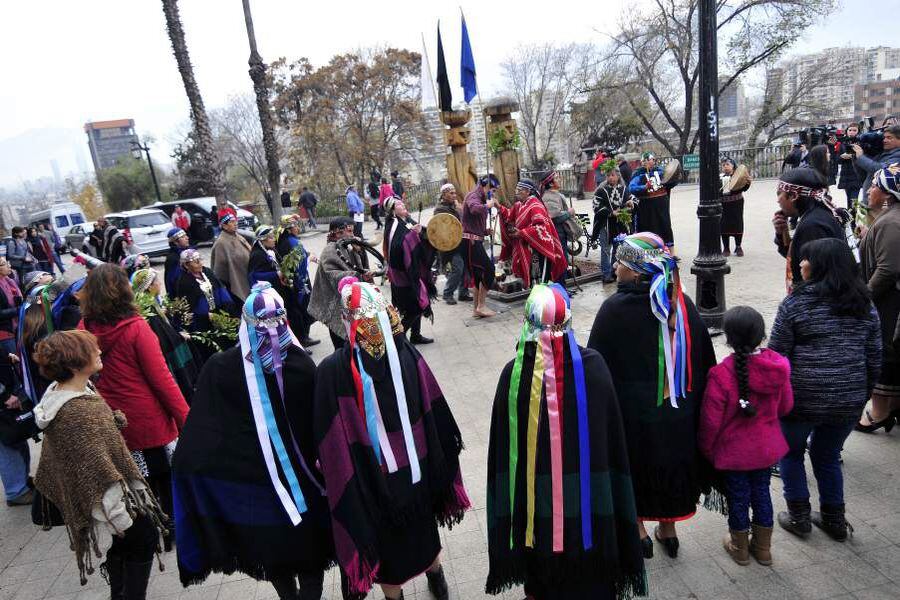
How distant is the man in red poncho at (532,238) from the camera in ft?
24.3

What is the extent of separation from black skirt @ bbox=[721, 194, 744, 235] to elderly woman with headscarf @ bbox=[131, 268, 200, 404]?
8614 millimetres

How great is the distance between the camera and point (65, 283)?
4.61 metres

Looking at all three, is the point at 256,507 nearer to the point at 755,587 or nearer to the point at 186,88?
the point at 755,587

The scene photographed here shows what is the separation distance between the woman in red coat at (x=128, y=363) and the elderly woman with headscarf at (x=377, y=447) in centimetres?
153

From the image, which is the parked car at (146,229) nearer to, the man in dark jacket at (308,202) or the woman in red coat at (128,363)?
the man in dark jacket at (308,202)

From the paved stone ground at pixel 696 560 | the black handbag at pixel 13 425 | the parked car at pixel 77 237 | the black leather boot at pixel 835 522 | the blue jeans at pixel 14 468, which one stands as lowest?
the paved stone ground at pixel 696 560

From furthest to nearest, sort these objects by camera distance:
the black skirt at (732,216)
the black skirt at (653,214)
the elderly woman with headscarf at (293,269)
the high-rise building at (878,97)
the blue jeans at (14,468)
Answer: the high-rise building at (878,97) < the black skirt at (732,216) < the black skirt at (653,214) < the elderly woman with headscarf at (293,269) < the blue jeans at (14,468)

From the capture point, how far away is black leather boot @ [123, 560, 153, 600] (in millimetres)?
3027

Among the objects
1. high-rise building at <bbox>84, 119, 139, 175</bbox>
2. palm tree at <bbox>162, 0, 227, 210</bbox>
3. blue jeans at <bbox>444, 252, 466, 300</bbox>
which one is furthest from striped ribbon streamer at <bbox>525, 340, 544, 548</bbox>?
high-rise building at <bbox>84, 119, 139, 175</bbox>

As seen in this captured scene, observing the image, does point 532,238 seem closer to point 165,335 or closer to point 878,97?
point 165,335

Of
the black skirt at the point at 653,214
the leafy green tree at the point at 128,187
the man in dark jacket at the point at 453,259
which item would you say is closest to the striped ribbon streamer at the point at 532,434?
the man in dark jacket at the point at 453,259

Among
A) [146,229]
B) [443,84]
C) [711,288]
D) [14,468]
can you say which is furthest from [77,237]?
[711,288]

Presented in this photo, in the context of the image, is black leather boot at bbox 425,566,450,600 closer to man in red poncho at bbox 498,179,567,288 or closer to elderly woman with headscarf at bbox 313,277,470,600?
elderly woman with headscarf at bbox 313,277,470,600

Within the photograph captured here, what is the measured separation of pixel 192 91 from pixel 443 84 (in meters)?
9.60
